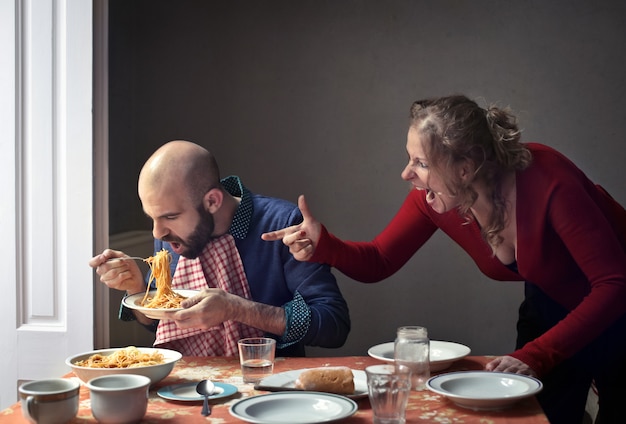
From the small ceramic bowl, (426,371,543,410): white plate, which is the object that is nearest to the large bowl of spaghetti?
the small ceramic bowl

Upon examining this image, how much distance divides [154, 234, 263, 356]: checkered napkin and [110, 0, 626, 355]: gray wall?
1946mm

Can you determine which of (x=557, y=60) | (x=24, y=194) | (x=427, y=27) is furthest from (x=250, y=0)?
(x=24, y=194)

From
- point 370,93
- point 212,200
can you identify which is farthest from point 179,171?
point 370,93

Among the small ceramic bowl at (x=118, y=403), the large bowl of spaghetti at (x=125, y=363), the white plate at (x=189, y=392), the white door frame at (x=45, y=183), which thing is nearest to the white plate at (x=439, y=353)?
the white plate at (x=189, y=392)

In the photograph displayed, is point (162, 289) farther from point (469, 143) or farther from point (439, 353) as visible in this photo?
point (469, 143)

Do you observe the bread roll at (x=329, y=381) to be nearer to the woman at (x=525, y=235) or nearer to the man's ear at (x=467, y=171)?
the woman at (x=525, y=235)

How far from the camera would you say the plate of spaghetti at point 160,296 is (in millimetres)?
2033

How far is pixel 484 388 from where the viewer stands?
5.73 feet

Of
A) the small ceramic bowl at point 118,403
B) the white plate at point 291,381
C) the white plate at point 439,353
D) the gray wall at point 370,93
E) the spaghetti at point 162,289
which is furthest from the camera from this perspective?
the gray wall at point 370,93

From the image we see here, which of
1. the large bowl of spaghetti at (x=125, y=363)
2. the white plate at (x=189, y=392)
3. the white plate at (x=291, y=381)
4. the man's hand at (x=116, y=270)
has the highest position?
the man's hand at (x=116, y=270)

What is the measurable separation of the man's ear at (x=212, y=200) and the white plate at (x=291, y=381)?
0.83 m

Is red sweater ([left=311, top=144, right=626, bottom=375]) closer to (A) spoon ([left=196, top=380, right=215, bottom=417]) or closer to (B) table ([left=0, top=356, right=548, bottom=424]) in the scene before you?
(B) table ([left=0, top=356, right=548, bottom=424])

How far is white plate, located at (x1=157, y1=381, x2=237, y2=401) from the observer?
172 centimetres

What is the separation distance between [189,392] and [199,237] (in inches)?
34.8
